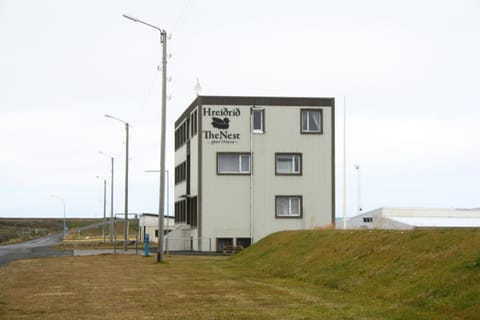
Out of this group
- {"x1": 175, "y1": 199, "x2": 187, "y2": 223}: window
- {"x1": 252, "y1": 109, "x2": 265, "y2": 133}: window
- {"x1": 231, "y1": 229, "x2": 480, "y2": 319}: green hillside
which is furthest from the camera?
{"x1": 175, "y1": 199, "x2": 187, "y2": 223}: window

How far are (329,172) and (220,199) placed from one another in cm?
778

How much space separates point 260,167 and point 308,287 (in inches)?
1376

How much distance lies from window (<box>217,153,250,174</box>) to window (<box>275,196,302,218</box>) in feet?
10.1

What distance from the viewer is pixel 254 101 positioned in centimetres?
5509

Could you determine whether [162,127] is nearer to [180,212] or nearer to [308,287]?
[308,287]

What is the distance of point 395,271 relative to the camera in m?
18.1

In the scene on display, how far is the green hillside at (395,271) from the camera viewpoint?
1421 cm

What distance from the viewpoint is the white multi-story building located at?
54.4 meters

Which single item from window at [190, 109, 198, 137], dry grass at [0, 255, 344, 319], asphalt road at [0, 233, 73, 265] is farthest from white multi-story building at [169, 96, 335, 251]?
dry grass at [0, 255, 344, 319]

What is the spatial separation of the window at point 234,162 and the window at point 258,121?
1838 millimetres

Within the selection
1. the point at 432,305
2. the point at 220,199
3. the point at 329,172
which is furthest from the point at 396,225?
the point at 432,305

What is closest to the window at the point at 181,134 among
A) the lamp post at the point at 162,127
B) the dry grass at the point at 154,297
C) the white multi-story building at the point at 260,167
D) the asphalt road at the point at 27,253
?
the white multi-story building at the point at 260,167

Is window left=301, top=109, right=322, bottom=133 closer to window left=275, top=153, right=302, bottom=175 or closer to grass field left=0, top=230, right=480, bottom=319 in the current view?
window left=275, top=153, right=302, bottom=175

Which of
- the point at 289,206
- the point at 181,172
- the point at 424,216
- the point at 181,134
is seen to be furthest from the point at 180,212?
the point at 424,216
